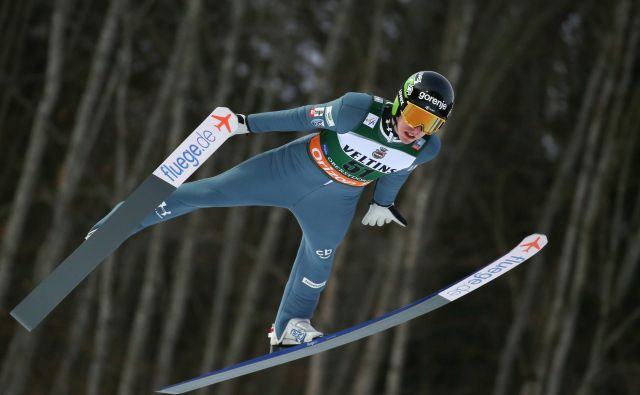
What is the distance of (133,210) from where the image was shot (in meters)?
3.58

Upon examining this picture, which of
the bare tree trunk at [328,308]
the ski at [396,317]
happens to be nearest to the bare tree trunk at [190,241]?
the bare tree trunk at [328,308]

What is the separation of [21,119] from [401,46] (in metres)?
4.42

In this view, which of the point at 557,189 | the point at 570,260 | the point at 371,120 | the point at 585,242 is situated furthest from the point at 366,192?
the point at 371,120

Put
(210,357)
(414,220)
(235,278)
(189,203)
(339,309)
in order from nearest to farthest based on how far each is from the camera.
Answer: (189,203), (414,220), (210,357), (339,309), (235,278)

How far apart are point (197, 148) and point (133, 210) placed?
1.19ft

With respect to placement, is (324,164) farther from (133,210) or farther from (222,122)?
(133,210)

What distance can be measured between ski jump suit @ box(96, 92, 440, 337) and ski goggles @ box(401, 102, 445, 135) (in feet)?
0.41

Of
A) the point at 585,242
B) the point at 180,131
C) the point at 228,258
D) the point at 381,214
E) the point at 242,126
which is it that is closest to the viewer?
the point at 242,126

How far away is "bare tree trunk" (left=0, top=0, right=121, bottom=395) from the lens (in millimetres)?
7738

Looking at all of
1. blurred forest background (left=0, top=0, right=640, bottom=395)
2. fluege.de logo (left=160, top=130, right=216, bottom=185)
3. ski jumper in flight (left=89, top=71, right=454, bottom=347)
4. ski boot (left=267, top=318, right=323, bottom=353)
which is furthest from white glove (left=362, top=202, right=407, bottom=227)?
blurred forest background (left=0, top=0, right=640, bottom=395)

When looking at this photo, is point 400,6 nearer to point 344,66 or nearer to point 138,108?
point 344,66

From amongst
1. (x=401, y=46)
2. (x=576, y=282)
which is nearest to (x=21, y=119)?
(x=401, y=46)

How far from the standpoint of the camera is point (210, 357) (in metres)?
9.00

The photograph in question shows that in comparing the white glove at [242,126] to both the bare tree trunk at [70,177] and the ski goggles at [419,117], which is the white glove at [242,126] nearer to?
the ski goggles at [419,117]
